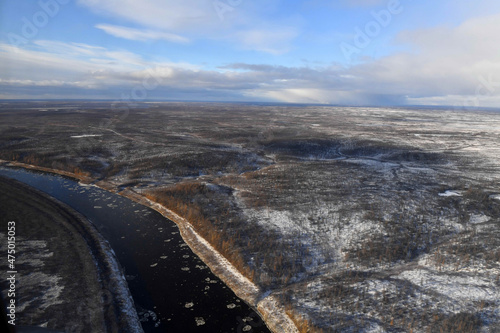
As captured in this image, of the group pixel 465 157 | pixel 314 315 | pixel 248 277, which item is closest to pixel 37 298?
pixel 248 277

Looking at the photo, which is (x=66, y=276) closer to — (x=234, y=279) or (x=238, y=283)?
(x=234, y=279)

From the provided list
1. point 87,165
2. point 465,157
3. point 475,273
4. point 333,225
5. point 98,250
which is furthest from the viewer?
point 465,157

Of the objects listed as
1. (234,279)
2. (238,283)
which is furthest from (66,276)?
(238,283)

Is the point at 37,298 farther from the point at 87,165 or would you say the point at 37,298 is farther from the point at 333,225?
the point at 87,165

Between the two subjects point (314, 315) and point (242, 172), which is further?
point (242, 172)

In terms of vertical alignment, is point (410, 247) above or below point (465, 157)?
below

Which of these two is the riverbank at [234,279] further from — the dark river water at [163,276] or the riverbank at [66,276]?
the riverbank at [66,276]
